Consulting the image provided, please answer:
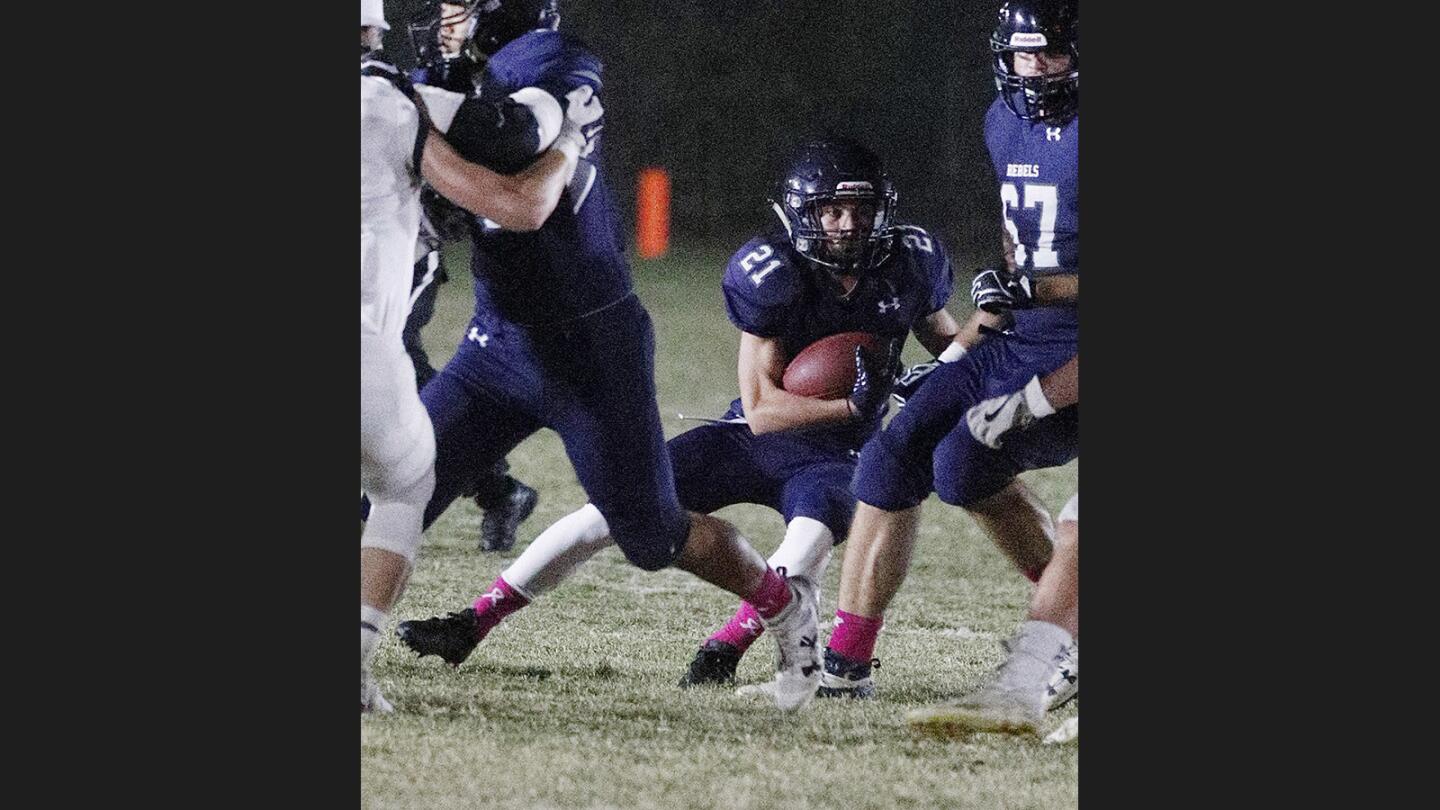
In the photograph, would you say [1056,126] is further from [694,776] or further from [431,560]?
[431,560]

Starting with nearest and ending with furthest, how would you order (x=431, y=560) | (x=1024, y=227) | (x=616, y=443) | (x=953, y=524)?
(x=616, y=443), (x=1024, y=227), (x=431, y=560), (x=953, y=524)

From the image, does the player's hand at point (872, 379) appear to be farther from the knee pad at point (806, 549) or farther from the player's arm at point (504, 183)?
the player's arm at point (504, 183)

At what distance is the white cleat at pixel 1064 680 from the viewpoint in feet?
15.1

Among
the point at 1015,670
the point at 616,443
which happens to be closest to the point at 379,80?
the point at 616,443

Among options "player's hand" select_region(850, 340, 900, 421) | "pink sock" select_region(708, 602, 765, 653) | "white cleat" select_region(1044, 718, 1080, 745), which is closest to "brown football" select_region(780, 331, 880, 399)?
"player's hand" select_region(850, 340, 900, 421)

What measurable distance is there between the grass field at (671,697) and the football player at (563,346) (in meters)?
0.29

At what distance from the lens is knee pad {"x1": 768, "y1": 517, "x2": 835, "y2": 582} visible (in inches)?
198

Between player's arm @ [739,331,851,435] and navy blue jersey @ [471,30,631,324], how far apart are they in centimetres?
65

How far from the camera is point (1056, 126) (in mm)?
4723

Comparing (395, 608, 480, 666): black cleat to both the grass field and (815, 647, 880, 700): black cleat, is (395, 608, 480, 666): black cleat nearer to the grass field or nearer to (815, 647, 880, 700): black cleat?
the grass field

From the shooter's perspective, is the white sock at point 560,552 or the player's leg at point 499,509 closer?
the white sock at point 560,552

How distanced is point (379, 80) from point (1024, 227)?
4.99 feet

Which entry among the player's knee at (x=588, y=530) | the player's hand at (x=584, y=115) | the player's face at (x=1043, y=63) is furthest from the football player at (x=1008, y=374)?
the player's hand at (x=584, y=115)

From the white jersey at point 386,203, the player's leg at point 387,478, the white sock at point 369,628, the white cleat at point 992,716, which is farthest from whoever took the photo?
the white cleat at point 992,716
